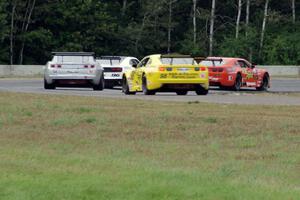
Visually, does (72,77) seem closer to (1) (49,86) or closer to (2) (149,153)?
(1) (49,86)

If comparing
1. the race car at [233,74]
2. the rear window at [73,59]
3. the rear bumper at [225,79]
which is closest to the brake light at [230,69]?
the race car at [233,74]

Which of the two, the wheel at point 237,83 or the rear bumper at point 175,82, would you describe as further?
the wheel at point 237,83

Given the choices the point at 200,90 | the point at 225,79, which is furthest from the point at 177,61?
the point at 225,79

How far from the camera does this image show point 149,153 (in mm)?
12625

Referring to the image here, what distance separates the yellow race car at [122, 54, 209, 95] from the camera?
28656 millimetres

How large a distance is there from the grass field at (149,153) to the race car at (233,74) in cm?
1299

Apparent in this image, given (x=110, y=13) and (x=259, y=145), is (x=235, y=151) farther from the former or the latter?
(x=110, y=13)

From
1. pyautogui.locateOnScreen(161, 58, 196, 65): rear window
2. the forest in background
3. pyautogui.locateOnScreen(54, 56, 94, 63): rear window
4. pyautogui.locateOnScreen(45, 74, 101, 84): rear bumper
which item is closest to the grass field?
pyautogui.locateOnScreen(161, 58, 196, 65): rear window

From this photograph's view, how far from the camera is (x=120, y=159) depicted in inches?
464

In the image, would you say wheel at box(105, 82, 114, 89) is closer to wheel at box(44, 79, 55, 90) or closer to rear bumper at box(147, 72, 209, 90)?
wheel at box(44, 79, 55, 90)

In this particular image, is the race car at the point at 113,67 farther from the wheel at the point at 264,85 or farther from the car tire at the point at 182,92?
the car tire at the point at 182,92

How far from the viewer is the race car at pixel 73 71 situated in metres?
32.6

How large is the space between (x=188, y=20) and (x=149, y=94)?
170ft

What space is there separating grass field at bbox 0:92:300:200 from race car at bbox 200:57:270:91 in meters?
13.0
